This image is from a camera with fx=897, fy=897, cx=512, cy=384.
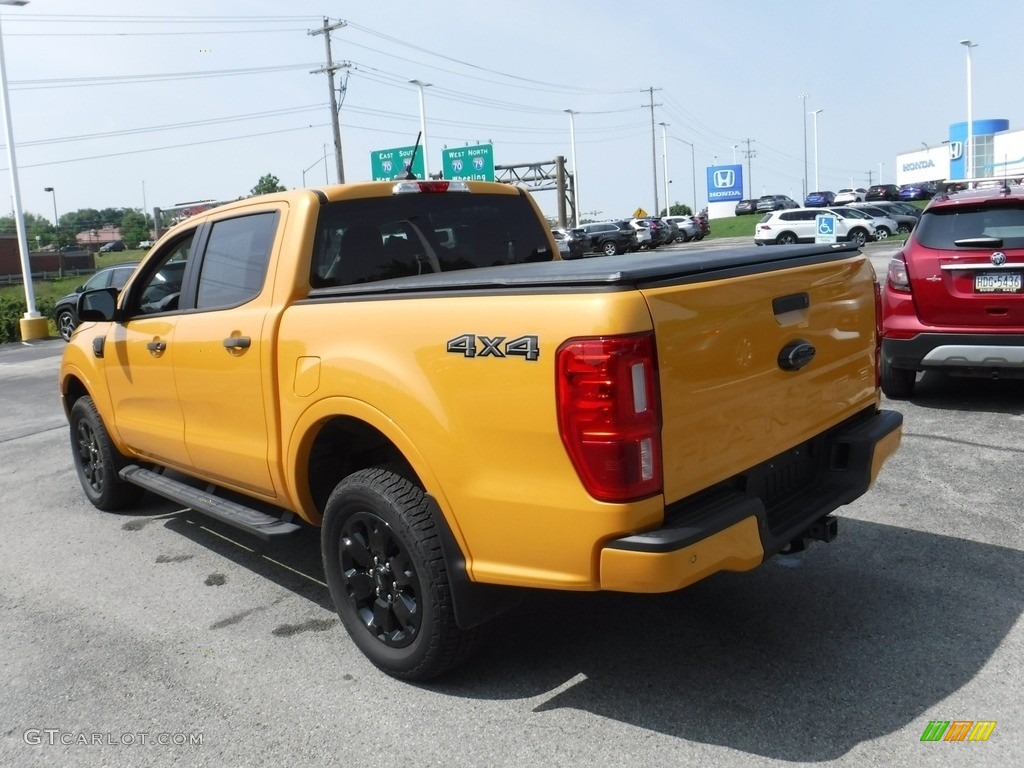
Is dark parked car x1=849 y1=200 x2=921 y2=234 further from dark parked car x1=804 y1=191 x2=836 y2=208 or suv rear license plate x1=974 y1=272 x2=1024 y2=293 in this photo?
suv rear license plate x1=974 y1=272 x2=1024 y2=293

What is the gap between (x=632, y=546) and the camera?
2.69 metres

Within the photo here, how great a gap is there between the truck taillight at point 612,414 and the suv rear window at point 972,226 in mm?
5210

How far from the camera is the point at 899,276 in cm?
721

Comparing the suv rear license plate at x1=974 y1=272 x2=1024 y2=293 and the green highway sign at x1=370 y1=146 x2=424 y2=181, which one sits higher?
the green highway sign at x1=370 y1=146 x2=424 y2=181

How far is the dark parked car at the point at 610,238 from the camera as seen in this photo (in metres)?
42.5

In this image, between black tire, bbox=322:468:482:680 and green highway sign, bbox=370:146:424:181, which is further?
green highway sign, bbox=370:146:424:181

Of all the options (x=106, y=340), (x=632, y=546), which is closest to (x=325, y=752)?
(x=632, y=546)

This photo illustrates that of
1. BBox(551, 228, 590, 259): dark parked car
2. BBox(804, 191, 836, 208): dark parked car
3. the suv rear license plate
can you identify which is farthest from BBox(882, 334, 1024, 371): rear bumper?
BBox(804, 191, 836, 208): dark parked car

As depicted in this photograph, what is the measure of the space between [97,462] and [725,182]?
288 feet

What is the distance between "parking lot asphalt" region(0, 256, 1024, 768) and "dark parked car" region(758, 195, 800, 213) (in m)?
68.8

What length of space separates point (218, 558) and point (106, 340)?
1506 millimetres

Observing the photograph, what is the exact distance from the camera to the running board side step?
13.1 feet

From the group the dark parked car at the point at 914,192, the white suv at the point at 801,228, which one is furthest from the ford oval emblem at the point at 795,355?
the dark parked car at the point at 914,192

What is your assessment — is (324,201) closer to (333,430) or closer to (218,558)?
(333,430)
